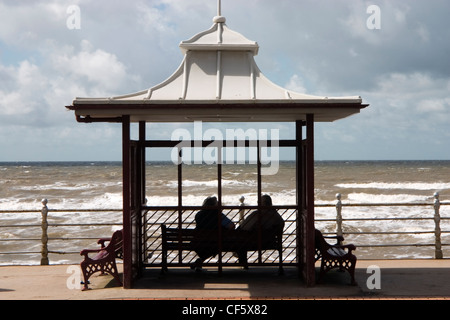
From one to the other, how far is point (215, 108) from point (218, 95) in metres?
0.27

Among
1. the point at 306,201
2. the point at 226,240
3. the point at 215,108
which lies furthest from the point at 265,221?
the point at 215,108

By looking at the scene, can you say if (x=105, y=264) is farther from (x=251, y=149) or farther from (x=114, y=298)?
(x=251, y=149)

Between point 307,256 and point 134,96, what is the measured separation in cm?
315

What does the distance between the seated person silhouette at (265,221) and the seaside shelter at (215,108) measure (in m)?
0.19

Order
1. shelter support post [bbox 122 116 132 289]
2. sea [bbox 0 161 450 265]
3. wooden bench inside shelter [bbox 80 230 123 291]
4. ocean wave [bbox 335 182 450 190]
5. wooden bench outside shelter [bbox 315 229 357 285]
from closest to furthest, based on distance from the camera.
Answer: shelter support post [bbox 122 116 132 289] → wooden bench inside shelter [bbox 80 230 123 291] → wooden bench outside shelter [bbox 315 229 357 285] → sea [bbox 0 161 450 265] → ocean wave [bbox 335 182 450 190]

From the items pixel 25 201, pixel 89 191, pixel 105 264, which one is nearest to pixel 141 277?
pixel 105 264

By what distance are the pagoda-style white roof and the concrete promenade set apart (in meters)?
2.33

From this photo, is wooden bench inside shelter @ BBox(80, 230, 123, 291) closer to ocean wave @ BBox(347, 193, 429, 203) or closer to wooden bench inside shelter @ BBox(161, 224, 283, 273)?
wooden bench inside shelter @ BBox(161, 224, 283, 273)

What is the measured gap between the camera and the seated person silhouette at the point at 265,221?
26.6 ft

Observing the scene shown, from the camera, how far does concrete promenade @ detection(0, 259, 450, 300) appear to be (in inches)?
282

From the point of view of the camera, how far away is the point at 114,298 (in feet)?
23.2

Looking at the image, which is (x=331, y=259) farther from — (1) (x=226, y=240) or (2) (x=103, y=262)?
(2) (x=103, y=262)

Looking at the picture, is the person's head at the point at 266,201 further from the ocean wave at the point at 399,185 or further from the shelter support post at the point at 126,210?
the ocean wave at the point at 399,185

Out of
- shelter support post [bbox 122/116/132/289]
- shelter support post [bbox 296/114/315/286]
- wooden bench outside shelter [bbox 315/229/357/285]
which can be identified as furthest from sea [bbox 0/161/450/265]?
shelter support post [bbox 122/116/132/289]
